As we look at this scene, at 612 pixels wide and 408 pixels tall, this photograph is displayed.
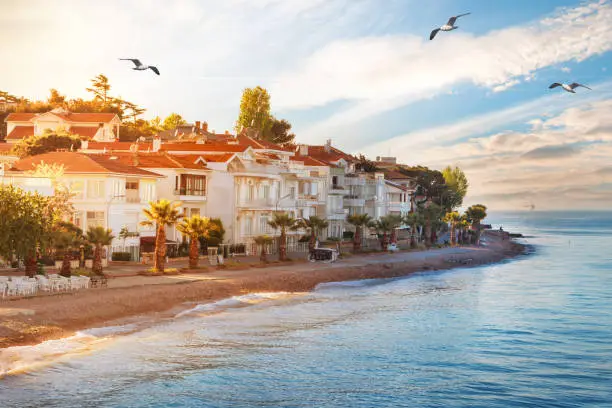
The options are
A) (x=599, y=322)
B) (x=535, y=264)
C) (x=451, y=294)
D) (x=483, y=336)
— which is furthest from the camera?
(x=535, y=264)

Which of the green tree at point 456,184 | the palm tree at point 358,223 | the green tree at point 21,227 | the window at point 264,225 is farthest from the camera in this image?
the green tree at point 456,184

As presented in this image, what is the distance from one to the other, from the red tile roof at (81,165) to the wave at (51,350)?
22612 mm

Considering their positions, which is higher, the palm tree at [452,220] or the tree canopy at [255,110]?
the tree canopy at [255,110]

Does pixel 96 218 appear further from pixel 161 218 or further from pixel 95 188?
pixel 161 218

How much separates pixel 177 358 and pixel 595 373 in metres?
19.0

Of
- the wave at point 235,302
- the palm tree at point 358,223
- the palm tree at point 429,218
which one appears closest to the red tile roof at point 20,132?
the palm tree at point 358,223

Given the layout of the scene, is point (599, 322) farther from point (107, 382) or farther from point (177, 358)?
point (107, 382)

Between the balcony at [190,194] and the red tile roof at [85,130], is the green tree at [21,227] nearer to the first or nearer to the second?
the balcony at [190,194]

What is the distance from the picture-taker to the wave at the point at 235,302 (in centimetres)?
4322

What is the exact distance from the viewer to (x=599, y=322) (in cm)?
4819

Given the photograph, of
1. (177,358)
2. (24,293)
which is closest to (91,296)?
(24,293)

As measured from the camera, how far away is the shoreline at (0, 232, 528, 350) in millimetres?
32312

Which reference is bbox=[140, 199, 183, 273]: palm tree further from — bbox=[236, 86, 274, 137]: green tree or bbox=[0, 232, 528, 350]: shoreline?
bbox=[236, 86, 274, 137]: green tree

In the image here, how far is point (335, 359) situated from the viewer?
34.1 metres
